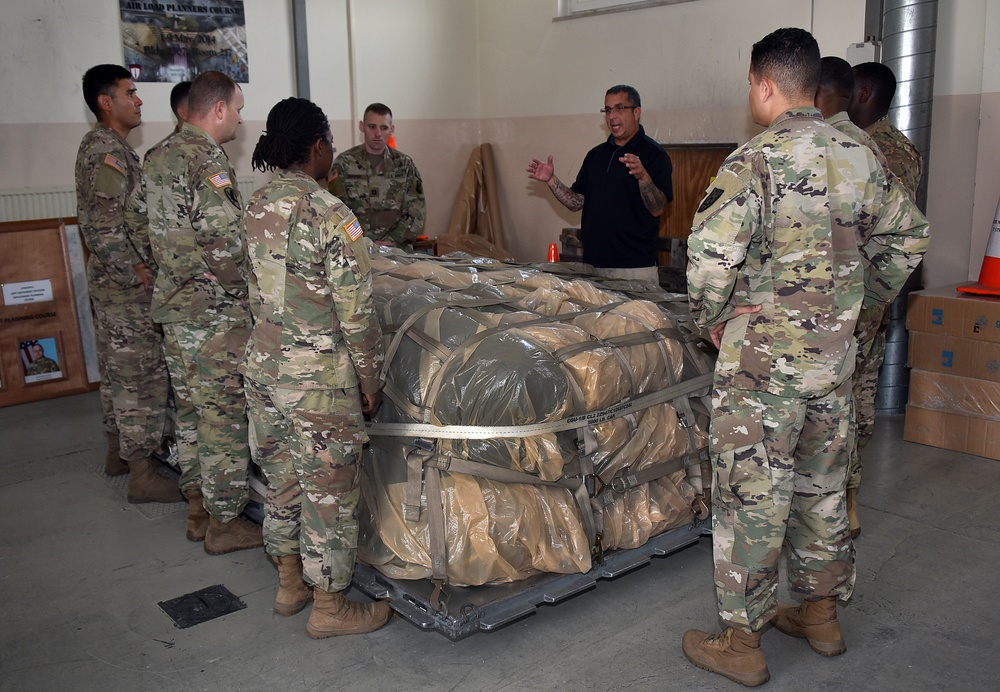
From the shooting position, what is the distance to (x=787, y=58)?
2.36 metres

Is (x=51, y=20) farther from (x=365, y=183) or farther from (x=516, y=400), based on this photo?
(x=516, y=400)

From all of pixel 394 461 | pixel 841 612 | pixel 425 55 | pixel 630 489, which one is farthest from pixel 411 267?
pixel 425 55

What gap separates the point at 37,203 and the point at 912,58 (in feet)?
17.0

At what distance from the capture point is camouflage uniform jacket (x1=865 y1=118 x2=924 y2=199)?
12.8 ft

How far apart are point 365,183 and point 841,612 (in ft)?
11.6

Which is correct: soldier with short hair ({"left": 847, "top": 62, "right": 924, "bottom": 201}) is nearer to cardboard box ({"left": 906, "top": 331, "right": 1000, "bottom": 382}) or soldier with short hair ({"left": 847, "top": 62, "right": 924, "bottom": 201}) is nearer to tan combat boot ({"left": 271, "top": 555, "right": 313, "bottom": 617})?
cardboard box ({"left": 906, "top": 331, "right": 1000, "bottom": 382})

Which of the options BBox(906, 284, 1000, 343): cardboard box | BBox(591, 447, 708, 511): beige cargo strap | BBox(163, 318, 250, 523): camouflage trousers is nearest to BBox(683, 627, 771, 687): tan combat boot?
BBox(591, 447, 708, 511): beige cargo strap

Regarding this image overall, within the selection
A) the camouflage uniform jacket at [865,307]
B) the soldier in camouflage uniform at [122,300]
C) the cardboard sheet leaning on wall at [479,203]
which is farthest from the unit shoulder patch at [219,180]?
the cardboard sheet leaning on wall at [479,203]

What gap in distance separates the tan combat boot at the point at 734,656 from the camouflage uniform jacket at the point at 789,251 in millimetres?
764

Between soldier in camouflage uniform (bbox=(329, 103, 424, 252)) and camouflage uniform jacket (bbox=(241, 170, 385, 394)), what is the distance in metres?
2.50

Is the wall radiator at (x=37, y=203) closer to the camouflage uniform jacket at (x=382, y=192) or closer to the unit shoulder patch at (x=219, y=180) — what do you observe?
the camouflage uniform jacket at (x=382, y=192)

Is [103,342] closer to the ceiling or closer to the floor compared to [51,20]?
closer to the floor

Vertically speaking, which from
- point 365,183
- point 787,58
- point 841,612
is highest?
point 787,58

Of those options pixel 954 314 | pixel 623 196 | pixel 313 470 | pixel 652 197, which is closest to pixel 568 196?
pixel 623 196
